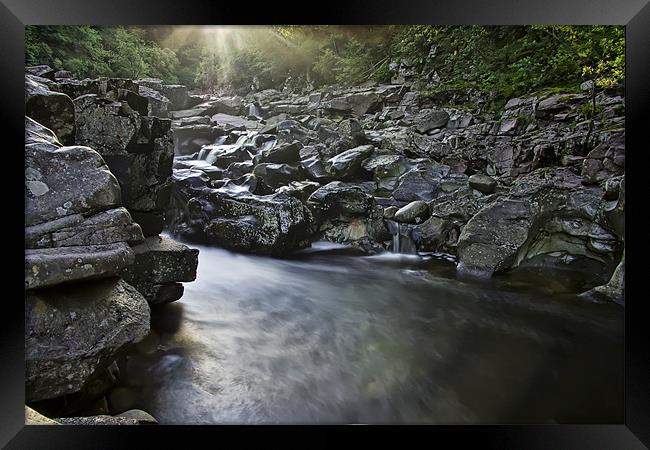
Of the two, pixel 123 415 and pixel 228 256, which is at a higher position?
pixel 228 256

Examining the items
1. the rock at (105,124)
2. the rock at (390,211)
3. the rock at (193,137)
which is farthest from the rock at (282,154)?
the rock at (105,124)

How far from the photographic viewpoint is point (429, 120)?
3.74 metres

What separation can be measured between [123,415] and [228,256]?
2.07 meters

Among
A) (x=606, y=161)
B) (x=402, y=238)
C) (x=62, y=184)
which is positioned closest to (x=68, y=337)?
(x=62, y=184)

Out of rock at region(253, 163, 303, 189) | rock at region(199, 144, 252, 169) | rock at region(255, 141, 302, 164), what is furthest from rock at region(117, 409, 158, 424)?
rock at region(255, 141, 302, 164)

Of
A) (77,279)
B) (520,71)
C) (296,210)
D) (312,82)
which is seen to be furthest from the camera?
(296,210)

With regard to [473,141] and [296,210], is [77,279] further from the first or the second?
[473,141]

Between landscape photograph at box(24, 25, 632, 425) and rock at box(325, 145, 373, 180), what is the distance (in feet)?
0.13

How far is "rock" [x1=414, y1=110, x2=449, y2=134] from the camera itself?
12.0 ft

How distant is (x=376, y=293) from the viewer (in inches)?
127
